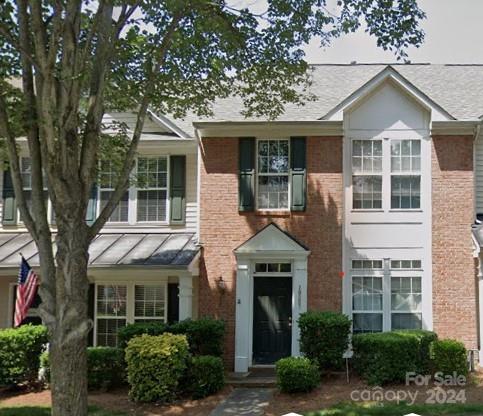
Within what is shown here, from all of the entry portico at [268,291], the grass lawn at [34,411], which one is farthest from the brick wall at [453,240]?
the grass lawn at [34,411]

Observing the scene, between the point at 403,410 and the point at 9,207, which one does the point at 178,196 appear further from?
the point at 403,410

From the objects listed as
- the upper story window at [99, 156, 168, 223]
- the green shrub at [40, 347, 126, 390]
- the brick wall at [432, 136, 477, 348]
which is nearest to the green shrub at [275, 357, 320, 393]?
the green shrub at [40, 347, 126, 390]

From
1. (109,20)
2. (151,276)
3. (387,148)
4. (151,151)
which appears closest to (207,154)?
(151,151)

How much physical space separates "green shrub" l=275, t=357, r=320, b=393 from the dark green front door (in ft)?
9.24

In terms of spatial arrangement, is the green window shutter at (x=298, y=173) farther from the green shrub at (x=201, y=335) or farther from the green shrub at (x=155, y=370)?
the green shrub at (x=155, y=370)

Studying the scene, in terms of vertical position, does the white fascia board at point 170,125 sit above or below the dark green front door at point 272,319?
above

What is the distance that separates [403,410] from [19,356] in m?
8.10

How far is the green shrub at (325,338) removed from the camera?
1323 cm

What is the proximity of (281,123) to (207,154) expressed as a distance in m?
2.02

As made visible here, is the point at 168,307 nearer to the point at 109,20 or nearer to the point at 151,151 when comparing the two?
the point at 151,151

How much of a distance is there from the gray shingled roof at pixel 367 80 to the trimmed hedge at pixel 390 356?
5710 millimetres

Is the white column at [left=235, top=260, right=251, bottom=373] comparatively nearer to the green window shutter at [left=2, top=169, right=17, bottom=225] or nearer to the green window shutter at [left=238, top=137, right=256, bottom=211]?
the green window shutter at [left=238, top=137, right=256, bottom=211]

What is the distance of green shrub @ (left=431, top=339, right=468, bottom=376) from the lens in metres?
12.9

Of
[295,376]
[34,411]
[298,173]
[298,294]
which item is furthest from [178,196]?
[34,411]
